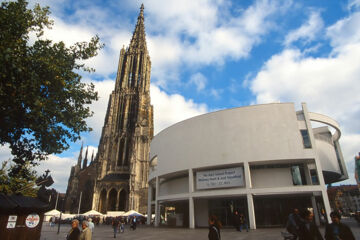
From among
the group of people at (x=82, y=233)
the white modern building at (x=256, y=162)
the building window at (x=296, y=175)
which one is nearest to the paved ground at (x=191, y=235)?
the white modern building at (x=256, y=162)

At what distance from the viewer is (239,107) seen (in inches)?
899

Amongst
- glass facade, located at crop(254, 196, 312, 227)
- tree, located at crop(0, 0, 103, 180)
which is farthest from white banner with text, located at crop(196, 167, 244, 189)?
tree, located at crop(0, 0, 103, 180)

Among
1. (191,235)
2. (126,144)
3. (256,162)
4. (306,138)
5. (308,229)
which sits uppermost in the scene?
(126,144)

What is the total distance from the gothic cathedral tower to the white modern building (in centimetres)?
2635

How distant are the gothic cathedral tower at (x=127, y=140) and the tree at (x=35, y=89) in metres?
35.9

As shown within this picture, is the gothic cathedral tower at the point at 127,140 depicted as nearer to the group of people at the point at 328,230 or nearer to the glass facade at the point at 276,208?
the glass facade at the point at 276,208

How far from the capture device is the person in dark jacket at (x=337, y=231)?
432 centimetres

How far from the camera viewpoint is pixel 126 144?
55.4m

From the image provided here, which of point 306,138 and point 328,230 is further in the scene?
point 306,138

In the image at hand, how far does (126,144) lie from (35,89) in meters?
45.7

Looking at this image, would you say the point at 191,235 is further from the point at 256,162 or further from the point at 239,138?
the point at 239,138

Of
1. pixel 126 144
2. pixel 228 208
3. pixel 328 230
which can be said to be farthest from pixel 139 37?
pixel 328 230

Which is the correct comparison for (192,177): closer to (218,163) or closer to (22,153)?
(218,163)

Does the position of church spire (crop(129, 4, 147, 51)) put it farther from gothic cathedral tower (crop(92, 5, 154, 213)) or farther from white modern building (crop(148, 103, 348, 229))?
white modern building (crop(148, 103, 348, 229))
